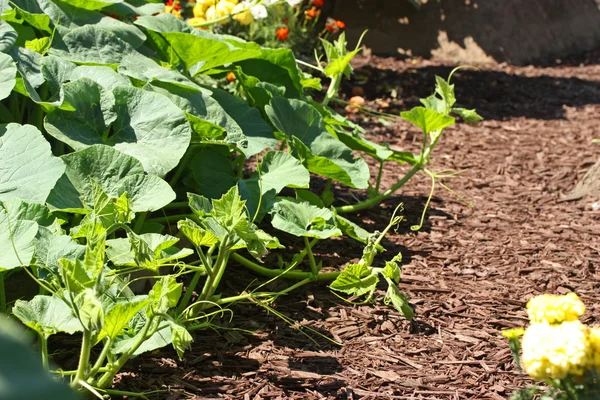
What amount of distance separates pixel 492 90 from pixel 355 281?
364cm

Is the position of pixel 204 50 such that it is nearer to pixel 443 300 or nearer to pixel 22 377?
pixel 443 300

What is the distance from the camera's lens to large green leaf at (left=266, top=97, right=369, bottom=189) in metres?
2.55

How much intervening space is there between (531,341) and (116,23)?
2123 millimetres

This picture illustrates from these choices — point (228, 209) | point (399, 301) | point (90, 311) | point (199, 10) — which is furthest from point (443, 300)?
point (199, 10)

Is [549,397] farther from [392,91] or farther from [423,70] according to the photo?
[423,70]

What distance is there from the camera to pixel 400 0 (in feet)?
21.0

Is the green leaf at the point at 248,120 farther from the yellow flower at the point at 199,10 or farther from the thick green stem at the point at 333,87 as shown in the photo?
the yellow flower at the point at 199,10

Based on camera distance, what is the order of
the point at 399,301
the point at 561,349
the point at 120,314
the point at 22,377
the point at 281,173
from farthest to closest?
the point at 281,173
the point at 399,301
the point at 120,314
the point at 561,349
the point at 22,377

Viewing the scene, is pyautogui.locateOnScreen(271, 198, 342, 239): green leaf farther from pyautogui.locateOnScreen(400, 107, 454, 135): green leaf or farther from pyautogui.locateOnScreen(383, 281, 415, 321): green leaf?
pyautogui.locateOnScreen(400, 107, 454, 135): green leaf

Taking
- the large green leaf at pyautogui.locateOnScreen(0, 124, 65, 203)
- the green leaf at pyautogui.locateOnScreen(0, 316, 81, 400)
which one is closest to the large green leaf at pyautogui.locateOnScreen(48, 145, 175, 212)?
the large green leaf at pyautogui.locateOnScreen(0, 124, 65, 203)

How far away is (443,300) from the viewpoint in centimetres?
230

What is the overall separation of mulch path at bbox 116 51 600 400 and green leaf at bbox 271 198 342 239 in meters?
0.23

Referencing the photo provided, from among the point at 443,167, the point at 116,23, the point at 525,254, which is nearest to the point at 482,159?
the point at 443,167

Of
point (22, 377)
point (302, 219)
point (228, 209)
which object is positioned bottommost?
point (302, 219)
